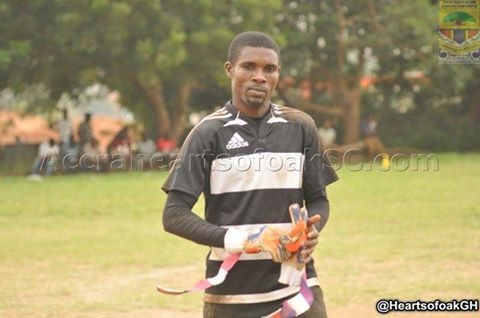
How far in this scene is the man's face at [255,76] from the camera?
396 cm

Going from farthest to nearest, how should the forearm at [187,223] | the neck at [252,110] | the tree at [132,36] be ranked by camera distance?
the tree at [132,36], the neck at [252,110], the forearm at [187,223]

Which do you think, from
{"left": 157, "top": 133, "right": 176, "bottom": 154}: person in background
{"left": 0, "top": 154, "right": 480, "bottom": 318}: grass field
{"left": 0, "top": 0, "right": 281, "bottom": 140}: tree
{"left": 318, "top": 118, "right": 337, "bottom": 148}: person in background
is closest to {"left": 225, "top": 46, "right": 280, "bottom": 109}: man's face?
{"left": 0, "top": 154, "right": 480, "bottom": 318}: grass field

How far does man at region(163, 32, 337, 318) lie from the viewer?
12.7ft

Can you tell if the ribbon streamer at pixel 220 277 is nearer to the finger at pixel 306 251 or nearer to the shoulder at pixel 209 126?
the finger at pixel 306 251

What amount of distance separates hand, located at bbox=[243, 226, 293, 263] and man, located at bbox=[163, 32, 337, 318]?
5cm

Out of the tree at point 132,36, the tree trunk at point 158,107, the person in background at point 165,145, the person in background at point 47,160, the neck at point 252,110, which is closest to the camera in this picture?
the neck at point 252,110

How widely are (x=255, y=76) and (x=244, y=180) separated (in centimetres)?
46

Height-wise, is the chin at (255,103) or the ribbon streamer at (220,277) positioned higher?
the chin at (255,103)

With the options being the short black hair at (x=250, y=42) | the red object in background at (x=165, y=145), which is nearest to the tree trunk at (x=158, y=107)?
the red object in background at (x=165, y=145)

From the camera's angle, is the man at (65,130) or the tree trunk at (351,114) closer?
the man at (65,130)

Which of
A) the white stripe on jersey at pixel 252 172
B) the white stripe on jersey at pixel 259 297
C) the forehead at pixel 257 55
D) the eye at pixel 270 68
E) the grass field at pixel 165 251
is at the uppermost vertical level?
the forehead at pixel 257 55

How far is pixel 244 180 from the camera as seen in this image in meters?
3.88

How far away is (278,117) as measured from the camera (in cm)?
404

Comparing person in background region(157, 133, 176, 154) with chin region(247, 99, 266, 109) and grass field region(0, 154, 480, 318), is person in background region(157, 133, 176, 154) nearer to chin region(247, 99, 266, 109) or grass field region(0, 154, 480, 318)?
grass field region(0, 154, 480, 318)
